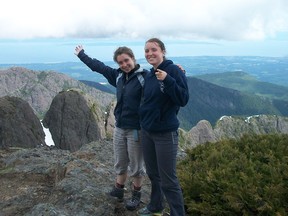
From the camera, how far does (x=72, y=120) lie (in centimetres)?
5550

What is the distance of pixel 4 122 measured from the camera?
43.9 m

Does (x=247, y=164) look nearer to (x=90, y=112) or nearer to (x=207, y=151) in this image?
(x=207, y=151)

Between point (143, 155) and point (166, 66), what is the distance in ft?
6.99

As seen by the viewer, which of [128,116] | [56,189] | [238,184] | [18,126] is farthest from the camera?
[18,126]

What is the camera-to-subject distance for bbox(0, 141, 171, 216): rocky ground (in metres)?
8.89

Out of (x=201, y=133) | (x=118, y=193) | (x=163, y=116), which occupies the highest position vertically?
(x=163, y=116)

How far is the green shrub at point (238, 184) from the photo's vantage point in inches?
316

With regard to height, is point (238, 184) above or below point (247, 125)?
above

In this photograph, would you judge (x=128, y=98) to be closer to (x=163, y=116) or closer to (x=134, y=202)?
(x=163, y=116)

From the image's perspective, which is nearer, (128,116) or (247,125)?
(128,116)

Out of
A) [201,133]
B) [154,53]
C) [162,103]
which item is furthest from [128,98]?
[201,133]

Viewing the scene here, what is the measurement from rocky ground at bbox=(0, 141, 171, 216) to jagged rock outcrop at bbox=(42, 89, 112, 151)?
40.8m

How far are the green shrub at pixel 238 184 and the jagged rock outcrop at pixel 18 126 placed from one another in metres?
35.9

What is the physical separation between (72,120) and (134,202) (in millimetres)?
47643
